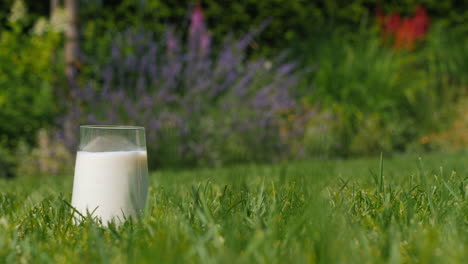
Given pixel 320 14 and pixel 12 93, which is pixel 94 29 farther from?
pixel 320 14

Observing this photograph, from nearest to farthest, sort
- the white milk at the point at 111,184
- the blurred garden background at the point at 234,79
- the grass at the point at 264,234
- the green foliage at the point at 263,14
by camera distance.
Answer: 1. the grass at the point at 264,234
2. the white milk at the point at 111,184
3. the blurred garden background at the point at 234,79
4. the green foliage at the point at 263,14

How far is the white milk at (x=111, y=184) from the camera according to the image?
5.59ft

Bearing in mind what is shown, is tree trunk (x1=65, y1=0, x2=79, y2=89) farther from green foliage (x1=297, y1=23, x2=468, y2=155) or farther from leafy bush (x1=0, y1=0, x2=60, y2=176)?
green foliage (x1=297, y1=23, x2=468, y2=155)

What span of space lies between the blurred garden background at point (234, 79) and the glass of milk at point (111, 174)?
3.71m

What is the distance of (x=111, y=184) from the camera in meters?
1.71

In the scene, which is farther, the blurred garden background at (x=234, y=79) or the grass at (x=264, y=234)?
the blurred garden background at (x=234, y=79)

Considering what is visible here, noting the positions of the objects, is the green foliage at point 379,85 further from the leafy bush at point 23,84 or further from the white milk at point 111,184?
the white milk at point 111,184

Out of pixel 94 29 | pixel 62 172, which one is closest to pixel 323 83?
pixel 94 29

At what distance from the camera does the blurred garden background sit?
562cm

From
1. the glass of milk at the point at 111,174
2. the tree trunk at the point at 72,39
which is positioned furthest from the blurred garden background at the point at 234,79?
the glass of milk at the point at 111,174

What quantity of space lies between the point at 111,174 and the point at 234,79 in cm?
500

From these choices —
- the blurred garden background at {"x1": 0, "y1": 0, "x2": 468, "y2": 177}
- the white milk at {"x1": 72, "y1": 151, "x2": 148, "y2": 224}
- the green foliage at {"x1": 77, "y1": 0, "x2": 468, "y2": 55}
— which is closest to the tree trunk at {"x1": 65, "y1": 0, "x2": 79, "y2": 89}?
the blurred garden background at {"x1": 0, "y1": 0, "x2": 468, "y2": 177}

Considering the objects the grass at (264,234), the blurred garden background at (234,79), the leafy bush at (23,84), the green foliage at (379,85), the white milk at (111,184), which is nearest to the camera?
the grass at (264,234)

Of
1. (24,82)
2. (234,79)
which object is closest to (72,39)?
(24,82)
